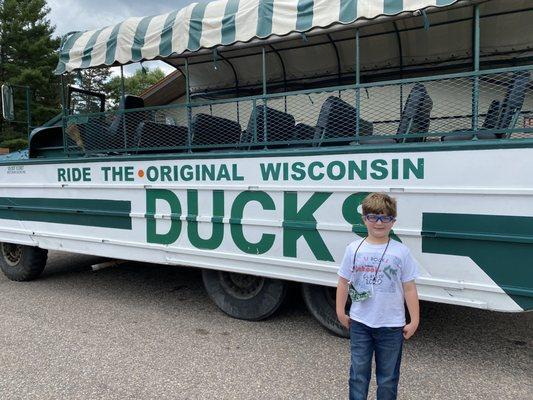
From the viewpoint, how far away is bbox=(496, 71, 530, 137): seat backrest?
3135 mm

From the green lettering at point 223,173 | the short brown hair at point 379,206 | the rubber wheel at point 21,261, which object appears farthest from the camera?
the rubber wheel at point 21,261

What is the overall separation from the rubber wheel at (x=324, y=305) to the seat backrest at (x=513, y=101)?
1.83 m

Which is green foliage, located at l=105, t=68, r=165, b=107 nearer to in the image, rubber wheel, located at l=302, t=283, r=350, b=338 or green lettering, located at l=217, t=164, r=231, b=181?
green lettering, located at l=217, t=164, r=231, b=181

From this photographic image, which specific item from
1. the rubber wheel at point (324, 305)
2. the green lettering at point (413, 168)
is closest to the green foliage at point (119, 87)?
the rubber wheel at point (324, 305)

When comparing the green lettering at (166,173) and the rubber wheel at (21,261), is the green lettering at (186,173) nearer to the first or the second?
the green lettering at (166,173)

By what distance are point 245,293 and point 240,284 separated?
0.10m

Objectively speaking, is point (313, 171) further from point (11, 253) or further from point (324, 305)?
point (11, 253)

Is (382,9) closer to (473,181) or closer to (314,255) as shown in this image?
(473,181)

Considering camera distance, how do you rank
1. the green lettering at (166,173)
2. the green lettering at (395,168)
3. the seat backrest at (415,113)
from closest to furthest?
the green lettering at (395,168) < the seat backrest at (415,113) < the green lettering at (166,173)

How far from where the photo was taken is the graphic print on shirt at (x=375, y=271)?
2223 millimetres

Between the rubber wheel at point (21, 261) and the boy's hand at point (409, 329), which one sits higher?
the boy's hand at point (409, 329)

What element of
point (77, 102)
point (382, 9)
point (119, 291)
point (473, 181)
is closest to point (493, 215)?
point (473, 181)

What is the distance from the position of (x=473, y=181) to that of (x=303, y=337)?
1.87 meters

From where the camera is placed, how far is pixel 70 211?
496 cm
